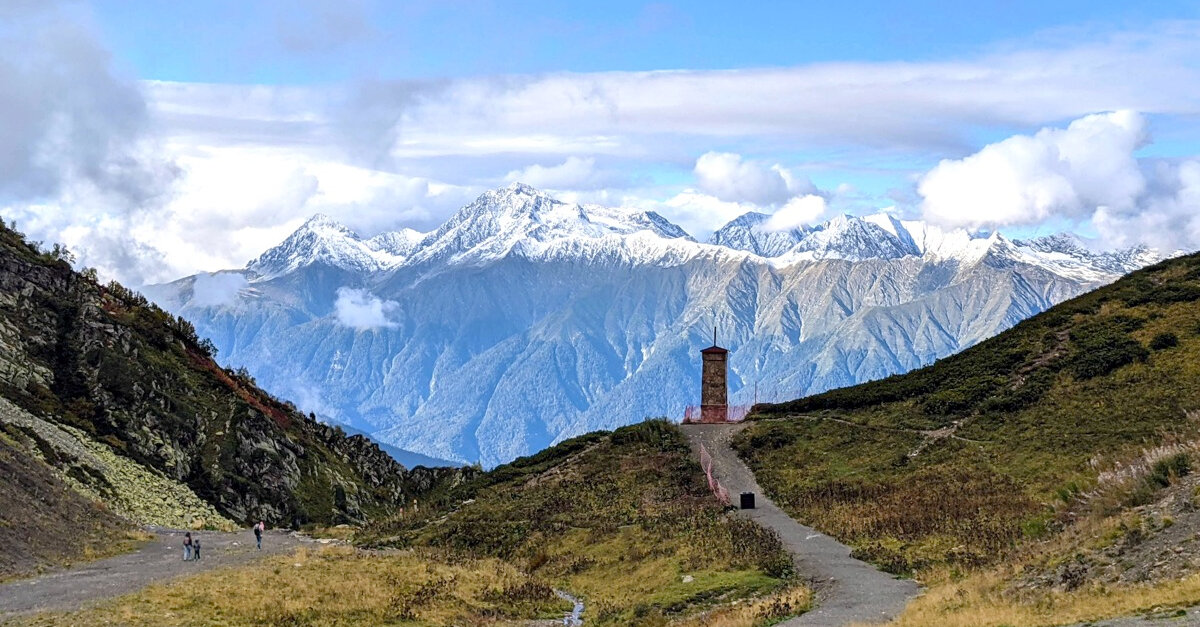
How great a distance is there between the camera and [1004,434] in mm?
59781

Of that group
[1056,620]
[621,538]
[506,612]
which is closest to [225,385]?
[621,538]

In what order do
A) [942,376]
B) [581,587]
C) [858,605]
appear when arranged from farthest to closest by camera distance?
1. [942,376]
2. [581,587]
3. [858,605]

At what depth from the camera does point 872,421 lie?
228 ft

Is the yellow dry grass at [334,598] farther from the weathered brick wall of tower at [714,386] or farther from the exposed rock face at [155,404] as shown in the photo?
the weathered brick wall of tower at [714,386]

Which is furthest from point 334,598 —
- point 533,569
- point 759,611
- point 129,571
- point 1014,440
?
point 1014,440

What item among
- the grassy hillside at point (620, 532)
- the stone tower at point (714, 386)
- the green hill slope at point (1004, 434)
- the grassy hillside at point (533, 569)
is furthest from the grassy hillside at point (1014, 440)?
the grassy hillside at point (533, 569)

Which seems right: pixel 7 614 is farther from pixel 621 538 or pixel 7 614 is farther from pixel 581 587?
pixel 621 538

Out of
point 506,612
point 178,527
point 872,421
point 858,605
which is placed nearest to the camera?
point 858,605

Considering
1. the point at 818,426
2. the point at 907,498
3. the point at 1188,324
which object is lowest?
the point at 907,498

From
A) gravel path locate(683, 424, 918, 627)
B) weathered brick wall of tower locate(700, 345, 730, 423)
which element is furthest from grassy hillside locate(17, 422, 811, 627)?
weathered brick wall of tower locate(700, 345, 730, 423)

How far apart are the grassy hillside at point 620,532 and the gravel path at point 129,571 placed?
260 inches

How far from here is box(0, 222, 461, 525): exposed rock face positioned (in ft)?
246

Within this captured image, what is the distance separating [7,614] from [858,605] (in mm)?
24222

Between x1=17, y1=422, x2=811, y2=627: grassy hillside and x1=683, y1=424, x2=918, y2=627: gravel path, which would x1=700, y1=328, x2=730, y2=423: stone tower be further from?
x1=683, y1=424, x2=918, y2=627: gravel path
